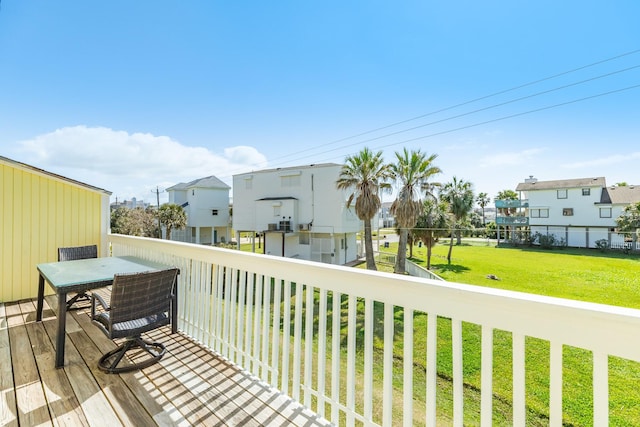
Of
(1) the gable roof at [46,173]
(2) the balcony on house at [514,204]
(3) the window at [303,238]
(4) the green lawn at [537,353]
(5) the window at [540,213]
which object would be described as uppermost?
(2) the balcony on house at [514,204]

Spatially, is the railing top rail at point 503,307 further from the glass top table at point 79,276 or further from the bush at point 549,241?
the bush at point 549,241

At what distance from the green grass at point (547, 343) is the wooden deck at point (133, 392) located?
12.6 feet

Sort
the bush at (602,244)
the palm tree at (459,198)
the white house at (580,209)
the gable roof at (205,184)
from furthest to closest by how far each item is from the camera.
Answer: the palm tree at (459,198), the gable roof at (205,184), the white house at (580,209), the bush at (602,244)

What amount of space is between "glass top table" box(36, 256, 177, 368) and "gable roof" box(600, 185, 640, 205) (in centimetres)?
1672

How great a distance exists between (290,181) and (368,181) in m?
6.20

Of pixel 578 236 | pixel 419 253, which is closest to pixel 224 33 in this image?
pixel 578 236

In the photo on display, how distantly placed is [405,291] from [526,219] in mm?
20114

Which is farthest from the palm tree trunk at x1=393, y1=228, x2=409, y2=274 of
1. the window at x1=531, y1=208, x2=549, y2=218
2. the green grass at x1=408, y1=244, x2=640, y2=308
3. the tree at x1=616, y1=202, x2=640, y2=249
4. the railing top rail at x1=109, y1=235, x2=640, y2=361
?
the railing top rail at x1=109, y1=235, x2=640, y2=361

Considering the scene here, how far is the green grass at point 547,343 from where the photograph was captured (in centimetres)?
538

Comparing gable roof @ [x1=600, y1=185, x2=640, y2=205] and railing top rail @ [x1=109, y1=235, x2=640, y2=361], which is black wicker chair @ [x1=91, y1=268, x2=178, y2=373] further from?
gable roof @ [x1=600, y1=185, x2=640, y2=205]

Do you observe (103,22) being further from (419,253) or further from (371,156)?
(419,253)

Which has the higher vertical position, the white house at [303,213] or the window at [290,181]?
the window at [290,181]

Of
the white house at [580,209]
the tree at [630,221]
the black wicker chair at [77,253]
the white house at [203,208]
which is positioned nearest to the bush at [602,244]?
the white house at [580,209]

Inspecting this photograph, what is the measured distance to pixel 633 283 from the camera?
30.0 ft
